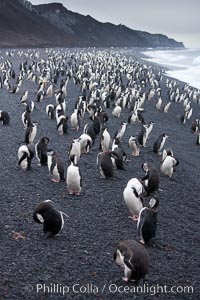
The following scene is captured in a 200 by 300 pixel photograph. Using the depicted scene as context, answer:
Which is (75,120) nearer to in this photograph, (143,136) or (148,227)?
(143,136)

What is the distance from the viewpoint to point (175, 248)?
8.02 m

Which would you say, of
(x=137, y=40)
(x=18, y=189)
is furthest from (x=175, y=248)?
(x=137, y=40)

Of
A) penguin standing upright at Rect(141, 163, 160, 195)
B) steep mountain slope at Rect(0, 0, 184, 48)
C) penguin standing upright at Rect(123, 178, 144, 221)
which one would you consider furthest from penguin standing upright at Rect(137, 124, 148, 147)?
steep mountain slope at Rect(0, 0, 184, 48)

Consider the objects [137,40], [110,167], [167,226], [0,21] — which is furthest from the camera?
[137,40]

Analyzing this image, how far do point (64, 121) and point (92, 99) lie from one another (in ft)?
22.7

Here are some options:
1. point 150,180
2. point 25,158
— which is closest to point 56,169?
point 25,158

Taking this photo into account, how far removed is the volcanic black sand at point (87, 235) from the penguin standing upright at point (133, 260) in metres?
0.17

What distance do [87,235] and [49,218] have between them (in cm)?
86

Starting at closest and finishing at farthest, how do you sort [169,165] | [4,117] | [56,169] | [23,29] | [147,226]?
1. [147,226]
2. [56,169]
3. [169,165]
4. [4,117]
5. [23,29]

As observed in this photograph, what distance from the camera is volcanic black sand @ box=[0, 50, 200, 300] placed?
634 centimetres

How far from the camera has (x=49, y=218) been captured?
7.58m

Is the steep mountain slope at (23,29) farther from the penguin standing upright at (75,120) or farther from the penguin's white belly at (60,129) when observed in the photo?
the penguin's white belly at (60,129)

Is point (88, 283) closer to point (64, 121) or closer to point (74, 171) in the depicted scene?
point (74, 171)

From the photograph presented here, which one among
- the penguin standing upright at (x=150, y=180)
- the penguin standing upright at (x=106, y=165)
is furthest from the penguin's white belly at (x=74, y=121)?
the penguin standing upright at (x=150, y=180)
